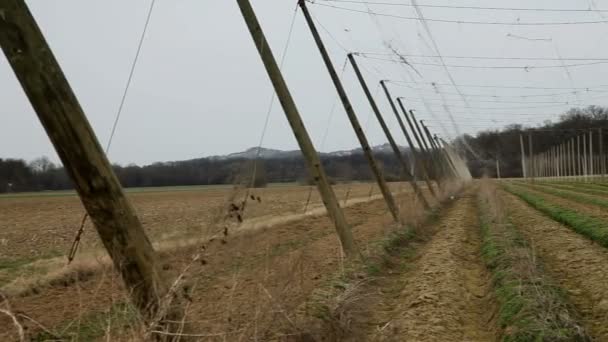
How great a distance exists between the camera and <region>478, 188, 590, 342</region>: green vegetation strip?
524 centimetres

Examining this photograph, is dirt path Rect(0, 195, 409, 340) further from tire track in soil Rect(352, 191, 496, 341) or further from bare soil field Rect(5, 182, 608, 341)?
tire track in soil Rect(352, 191, 496, 341)

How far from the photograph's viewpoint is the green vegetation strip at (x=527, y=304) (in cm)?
524

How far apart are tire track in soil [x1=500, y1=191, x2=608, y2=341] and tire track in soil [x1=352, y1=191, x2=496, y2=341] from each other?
3.42 feet

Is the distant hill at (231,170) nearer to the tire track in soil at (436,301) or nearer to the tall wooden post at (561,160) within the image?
the tire track in soil at (436,301)

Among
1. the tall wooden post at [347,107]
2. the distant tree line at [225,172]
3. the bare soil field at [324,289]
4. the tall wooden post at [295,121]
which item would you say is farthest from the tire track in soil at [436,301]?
the tall wooden post at [347,107]

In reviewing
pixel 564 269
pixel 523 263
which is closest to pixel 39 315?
pixel 523 263

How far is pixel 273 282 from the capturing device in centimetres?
476

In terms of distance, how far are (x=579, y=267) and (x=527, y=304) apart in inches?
133

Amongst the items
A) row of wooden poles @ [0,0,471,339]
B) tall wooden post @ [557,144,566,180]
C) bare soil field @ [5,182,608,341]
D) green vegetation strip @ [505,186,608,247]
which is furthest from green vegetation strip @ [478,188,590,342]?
tall wooden post @ [557,144,566,180]

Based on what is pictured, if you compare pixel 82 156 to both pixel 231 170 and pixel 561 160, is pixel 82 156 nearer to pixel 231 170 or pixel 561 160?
pixel 231 170

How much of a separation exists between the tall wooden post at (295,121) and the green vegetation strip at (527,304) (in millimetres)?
2619

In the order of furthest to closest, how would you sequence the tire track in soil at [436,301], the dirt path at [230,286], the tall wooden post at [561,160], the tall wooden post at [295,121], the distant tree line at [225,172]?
the tall wooden post at [561,160] < the tall wooden post at [295,121] < the tire track in soil at [436,301] < the distant tree line at [225,172] < the dirt path at [230,286]

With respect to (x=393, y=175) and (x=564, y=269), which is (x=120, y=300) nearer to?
(x=564, y=269)

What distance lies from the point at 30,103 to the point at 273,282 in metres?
2.43
